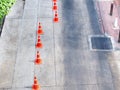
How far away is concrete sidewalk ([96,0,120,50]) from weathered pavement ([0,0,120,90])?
1.27 ft

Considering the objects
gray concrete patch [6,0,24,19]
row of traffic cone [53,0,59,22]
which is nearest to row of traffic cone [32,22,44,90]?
row of traffic cone [53,0,59,22]

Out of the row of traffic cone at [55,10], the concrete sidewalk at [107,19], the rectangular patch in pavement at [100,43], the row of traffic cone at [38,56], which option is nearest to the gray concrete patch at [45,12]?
the row of traffic cone at [55,10]

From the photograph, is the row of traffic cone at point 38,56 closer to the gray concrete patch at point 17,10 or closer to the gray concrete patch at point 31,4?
the gray concrete patch at point 17,10

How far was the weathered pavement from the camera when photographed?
15.3 meters

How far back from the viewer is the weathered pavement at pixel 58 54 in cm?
1531

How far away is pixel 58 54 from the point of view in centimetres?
1727

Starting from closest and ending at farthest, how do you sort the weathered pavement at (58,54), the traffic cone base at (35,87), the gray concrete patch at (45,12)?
the traffic cone base at (35,87)
the weathered pavement at (58,54)
the gray concrete patch at (45,12)

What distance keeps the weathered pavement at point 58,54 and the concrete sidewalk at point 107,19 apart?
387mm

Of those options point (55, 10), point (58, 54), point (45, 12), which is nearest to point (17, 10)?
point (45, 12)

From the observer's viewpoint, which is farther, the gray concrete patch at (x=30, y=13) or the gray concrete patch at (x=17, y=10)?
the gray concrete patch at (x=17, y=10)

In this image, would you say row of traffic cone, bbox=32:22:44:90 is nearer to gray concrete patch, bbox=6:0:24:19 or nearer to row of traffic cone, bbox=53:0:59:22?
row of traffic cone, bbox=53:0:59:22

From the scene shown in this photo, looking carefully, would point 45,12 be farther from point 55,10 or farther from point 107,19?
point 107,19

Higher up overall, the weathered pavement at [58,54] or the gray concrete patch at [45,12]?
the gray concrete patch at [45,12]

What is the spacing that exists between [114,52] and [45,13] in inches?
223
